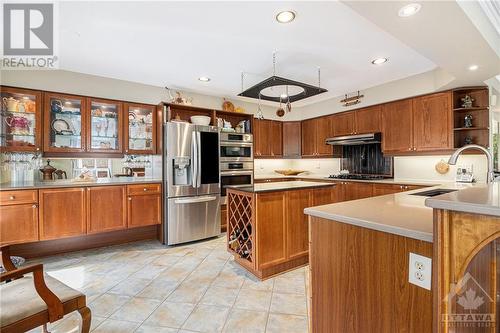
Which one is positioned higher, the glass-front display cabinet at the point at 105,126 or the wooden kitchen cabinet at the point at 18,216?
the glass-front display cabinet at the point at 105,126

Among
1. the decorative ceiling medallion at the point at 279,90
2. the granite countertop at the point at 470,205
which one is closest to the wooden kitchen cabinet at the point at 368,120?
A: the decorative ceiling medallion at the point at 279,90

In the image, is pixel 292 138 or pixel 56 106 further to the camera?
pixel 292 138

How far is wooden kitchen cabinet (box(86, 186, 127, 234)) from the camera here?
319 cm

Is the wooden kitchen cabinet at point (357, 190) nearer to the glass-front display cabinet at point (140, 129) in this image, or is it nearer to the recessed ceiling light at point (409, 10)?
the recessed ceiling light at point (409, 10)

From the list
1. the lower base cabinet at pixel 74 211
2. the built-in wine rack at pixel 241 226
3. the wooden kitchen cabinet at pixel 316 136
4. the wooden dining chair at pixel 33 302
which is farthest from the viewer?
the wooden kitchen cabinet at pixel 316 136

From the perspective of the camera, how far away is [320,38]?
257cm

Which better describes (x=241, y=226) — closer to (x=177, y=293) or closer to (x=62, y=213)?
(x=177, y=293)

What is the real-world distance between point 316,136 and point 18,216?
520 cm

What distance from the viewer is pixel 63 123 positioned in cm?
336

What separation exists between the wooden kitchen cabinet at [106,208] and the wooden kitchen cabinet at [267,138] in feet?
9.50

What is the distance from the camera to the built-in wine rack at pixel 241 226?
8.61 ft

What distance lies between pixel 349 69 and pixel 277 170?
9.72 ft

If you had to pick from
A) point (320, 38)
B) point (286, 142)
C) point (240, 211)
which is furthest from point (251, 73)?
point (286, 142)

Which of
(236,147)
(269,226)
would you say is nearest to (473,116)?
(269,226)
